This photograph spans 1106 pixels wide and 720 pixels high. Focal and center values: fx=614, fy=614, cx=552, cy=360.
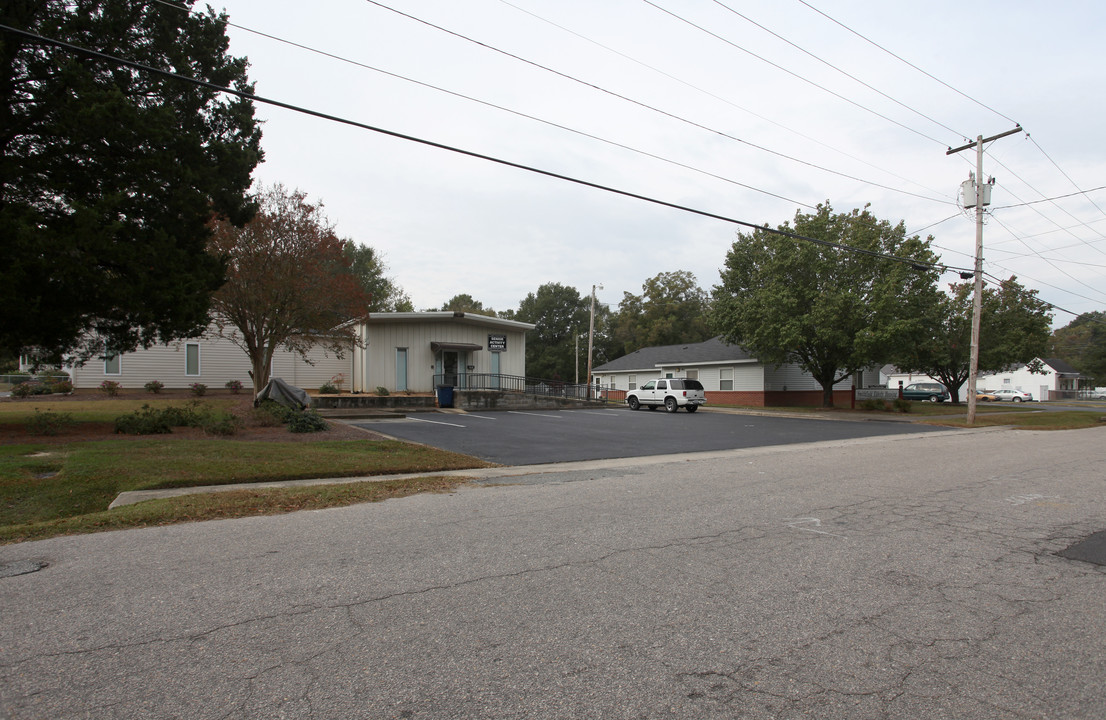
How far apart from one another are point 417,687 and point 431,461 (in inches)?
349

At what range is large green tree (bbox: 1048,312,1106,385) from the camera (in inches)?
2933

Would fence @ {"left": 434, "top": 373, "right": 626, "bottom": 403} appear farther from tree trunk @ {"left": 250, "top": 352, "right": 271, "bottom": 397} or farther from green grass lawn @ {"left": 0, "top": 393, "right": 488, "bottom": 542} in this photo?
green grass lawn @ {"left": 0, "top": 393, "right": 488, "bottom": 542}

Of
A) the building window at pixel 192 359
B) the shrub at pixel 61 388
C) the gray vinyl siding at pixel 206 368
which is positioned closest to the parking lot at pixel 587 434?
the gray vinyl siding at pixel 206 368

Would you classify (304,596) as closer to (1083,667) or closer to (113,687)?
(113,687)

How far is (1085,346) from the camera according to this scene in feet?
298

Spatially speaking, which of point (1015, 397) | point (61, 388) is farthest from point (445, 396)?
point (1015, 397)

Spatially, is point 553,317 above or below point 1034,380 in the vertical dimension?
above

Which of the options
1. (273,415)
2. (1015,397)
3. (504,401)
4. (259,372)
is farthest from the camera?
(1015,397)

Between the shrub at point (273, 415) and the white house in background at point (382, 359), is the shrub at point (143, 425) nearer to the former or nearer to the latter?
the shrub at point (273, 415)

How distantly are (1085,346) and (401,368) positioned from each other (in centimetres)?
10561

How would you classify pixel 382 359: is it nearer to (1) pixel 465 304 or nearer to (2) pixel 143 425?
(2) pixel 143 425

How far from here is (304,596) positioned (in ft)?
14.4

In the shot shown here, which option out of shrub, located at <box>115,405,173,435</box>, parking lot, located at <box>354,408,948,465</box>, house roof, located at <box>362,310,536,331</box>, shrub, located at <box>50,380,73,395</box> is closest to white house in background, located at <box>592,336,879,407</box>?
parking lot, located at <box>354,408,948,465</box>

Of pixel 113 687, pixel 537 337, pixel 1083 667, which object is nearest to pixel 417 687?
pixel 113 687
